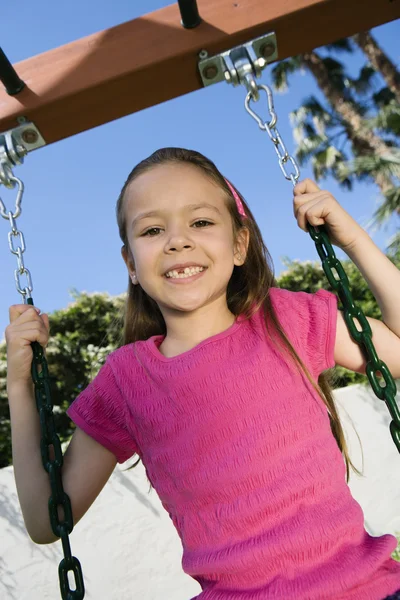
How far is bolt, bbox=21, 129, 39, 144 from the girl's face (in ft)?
1.59

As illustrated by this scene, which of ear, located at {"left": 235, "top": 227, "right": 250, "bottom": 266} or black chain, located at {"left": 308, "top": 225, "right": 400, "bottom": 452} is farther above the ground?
ear, located at {"left": 235, "top": 227, "right": 250, "bottom": 266}

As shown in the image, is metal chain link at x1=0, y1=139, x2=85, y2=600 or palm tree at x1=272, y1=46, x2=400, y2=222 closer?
metal chain link at x1=0, y1=139, x2=85, y2=600

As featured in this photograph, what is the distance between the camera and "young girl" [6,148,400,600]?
1.35 m

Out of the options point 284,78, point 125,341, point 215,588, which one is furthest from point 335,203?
point 284,78

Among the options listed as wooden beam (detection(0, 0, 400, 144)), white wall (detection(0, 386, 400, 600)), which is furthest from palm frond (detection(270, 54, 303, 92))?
wooden beam (detection(0, 0, 400, 144))

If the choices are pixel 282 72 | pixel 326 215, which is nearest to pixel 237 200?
pixel 326 215

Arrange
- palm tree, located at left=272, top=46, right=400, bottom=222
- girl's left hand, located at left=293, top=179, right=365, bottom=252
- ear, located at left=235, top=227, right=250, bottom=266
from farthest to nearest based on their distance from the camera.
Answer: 1. palm tree, located at left=272, top=46, right=400, bottom=222
2. ear, located at left=235, top=227, right=250, bottom=266
3. girl's left hand, located at left=293, top=179, right=365, bottom=252

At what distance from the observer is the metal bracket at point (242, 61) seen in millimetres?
1887

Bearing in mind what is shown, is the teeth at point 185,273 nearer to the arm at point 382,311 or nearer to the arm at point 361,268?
the arm at point 361,268

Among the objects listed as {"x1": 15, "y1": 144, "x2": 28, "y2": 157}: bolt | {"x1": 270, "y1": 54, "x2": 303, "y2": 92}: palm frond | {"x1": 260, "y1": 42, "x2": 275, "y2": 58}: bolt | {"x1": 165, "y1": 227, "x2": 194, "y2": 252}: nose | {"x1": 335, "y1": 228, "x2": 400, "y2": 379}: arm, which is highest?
{"x1": 270, "y1": 54, "x2": 303, "y2": 92}: palm frond

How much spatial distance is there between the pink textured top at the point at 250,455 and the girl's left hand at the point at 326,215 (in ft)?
0.63

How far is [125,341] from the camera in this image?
7.07 ft

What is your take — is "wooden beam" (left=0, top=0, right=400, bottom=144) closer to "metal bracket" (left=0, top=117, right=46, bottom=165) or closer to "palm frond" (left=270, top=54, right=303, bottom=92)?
"metal bracket" (left=0, top=117, right=46, bottom=165)

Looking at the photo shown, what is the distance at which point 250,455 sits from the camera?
146 centimetres
